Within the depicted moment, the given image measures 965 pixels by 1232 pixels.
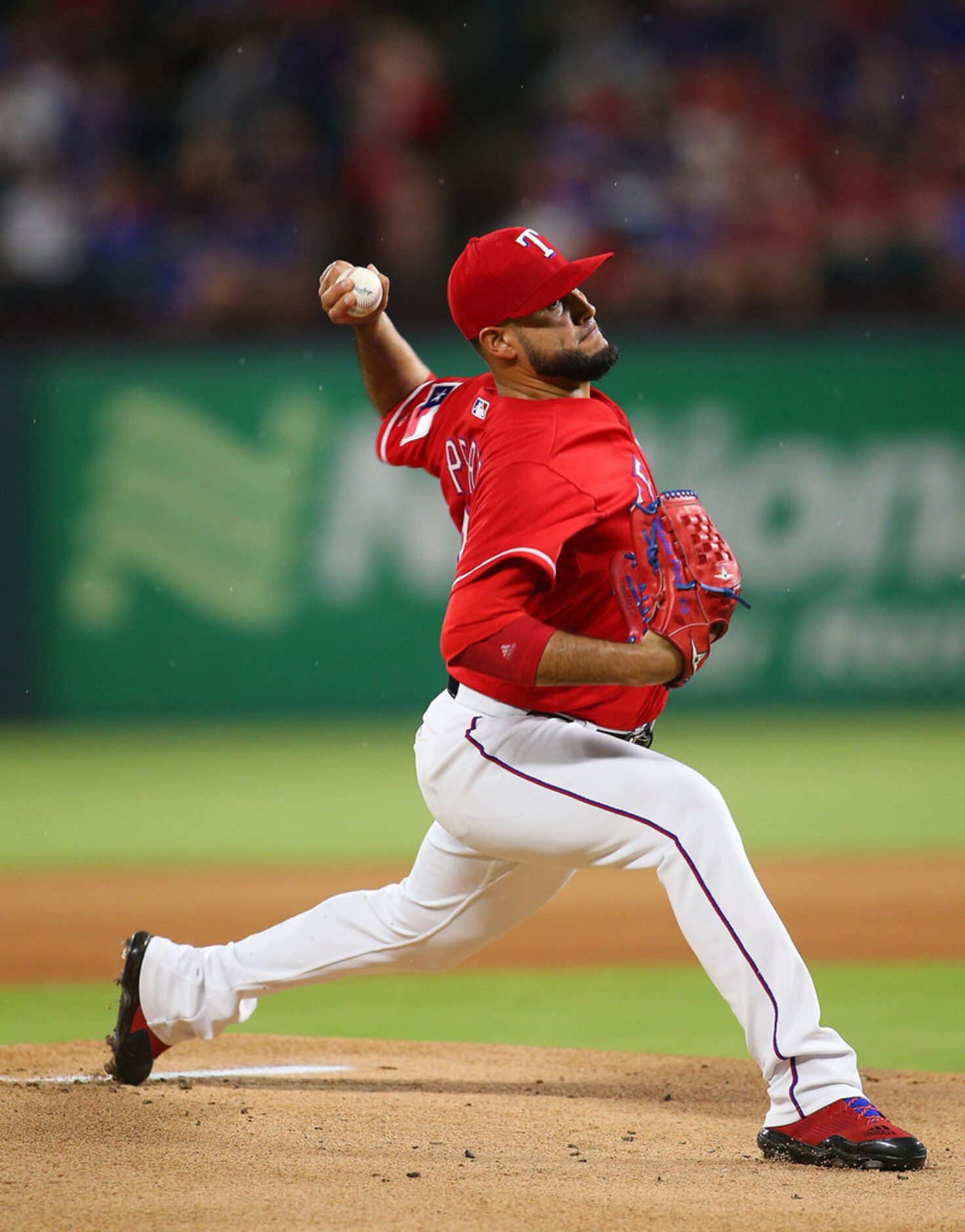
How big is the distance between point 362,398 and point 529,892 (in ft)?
25.2

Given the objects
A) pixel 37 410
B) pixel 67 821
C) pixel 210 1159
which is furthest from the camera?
pixel 37 410

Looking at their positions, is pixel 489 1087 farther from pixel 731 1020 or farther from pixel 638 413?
pixel 638 413

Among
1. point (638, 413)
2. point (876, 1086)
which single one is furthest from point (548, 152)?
point (876, 1086)

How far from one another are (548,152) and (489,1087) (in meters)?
10.2

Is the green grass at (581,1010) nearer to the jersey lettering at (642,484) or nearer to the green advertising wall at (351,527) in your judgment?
the jersey lettering at (642,484)

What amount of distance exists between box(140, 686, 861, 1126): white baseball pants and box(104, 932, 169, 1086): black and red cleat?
0.03 m

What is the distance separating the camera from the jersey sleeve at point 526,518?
3242mm

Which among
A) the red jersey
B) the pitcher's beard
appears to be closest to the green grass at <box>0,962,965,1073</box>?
the red jersey

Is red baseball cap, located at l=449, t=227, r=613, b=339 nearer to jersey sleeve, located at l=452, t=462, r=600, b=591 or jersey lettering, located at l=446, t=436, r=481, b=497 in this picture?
jersey lettering, located at l=446, t=436, r=481, b=497

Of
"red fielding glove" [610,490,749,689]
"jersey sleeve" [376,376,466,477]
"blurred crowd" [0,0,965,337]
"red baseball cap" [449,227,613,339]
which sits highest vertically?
"blurred crowd" [0,0,965,337]

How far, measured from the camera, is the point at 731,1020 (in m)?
4.86

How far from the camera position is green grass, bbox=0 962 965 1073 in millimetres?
4543

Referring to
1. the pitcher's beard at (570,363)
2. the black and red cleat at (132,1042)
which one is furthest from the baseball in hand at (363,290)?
the black and red cleat at (132,1042)

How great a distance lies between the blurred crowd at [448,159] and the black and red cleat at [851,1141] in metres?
8.29
